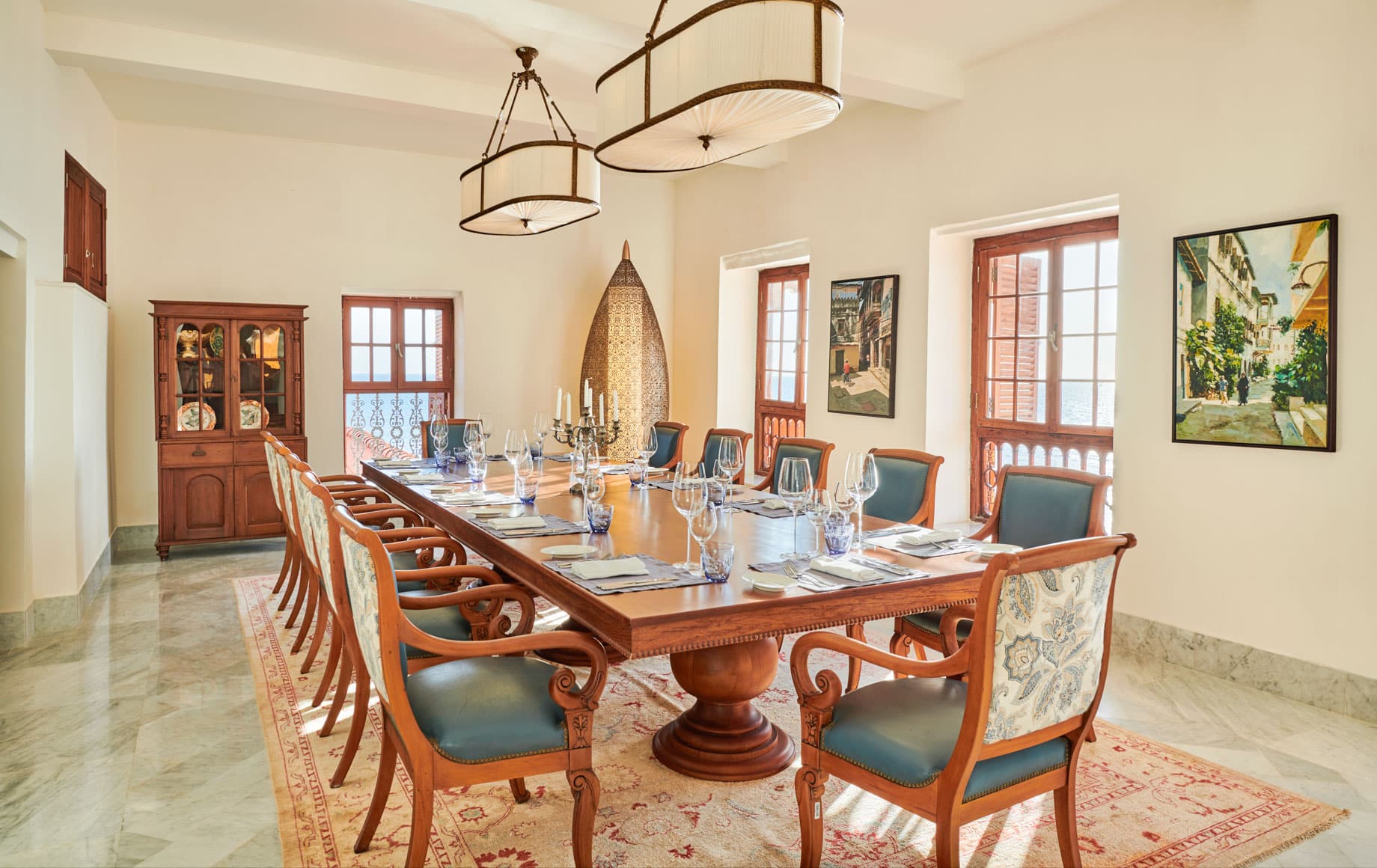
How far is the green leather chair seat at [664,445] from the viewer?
235 inches

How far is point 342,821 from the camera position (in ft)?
8.63

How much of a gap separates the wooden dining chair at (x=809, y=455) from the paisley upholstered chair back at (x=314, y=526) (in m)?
2.04

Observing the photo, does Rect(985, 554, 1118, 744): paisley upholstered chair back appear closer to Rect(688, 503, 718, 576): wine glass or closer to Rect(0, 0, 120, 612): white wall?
Rect(688, 503, 718, 576): wine glass

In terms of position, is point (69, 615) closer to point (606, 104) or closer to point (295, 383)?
point (295, 383)

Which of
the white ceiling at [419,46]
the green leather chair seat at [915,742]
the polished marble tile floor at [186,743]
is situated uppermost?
the white ceiling at [419,46]

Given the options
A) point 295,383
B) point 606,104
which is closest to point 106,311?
point 295,383

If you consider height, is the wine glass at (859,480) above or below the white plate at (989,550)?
above

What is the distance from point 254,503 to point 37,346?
221 centimetres

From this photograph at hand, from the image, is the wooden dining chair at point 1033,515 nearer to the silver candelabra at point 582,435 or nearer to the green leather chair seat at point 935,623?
the green leather chair seat at point 935,623

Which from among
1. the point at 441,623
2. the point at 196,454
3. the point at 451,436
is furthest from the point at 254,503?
the point at 441,623

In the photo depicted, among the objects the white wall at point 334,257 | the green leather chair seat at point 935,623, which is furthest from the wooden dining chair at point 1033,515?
the white wall at point 334,257

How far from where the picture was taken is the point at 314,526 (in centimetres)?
298

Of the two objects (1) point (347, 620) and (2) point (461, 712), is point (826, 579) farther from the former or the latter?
(1) point (347, 620)

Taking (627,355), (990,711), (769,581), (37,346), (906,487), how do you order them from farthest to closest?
1. (627,355)
2. (37,346)
3. (906,487)
4. (769,581)
5. (990,711)
